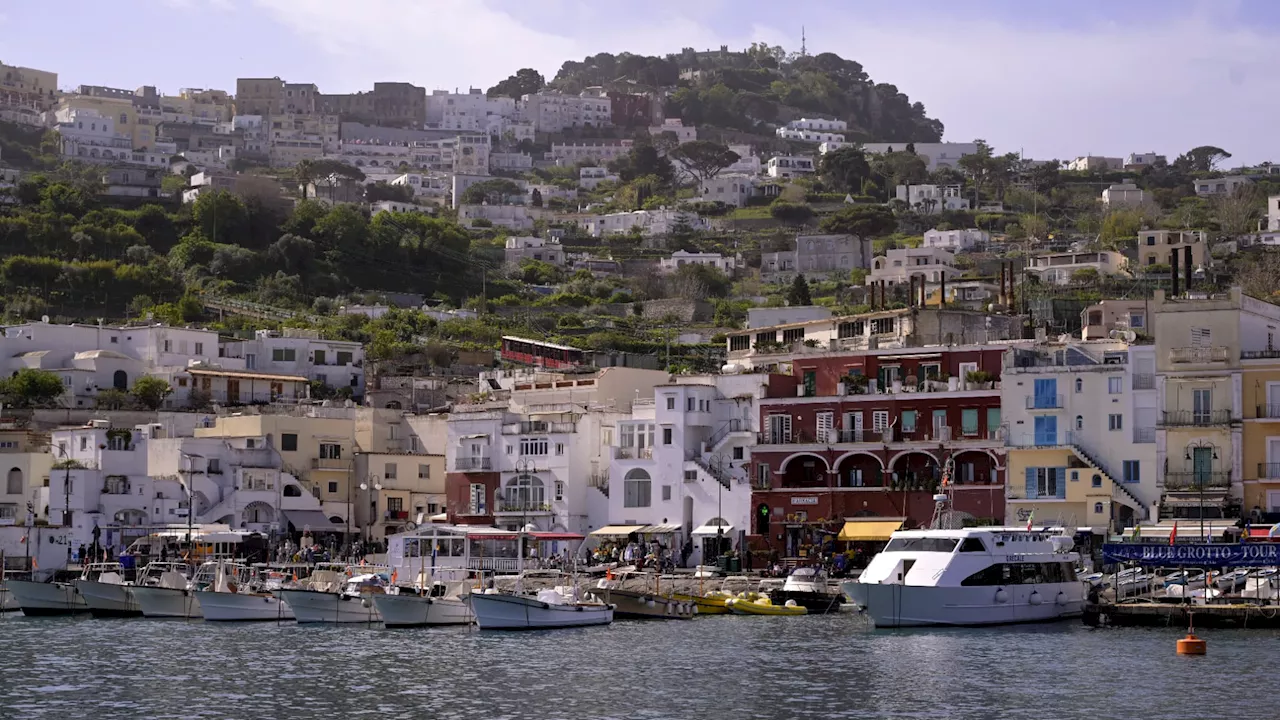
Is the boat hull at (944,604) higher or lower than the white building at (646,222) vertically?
lower

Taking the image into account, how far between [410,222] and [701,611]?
303 ft

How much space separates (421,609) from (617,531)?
58.4 feet

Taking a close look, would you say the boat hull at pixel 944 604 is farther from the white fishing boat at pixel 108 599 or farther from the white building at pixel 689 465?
the white fishing boat at pixel 108 599

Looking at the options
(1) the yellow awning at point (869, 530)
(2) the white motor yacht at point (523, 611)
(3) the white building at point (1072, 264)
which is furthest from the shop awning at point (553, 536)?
(3) the white building at point (1072, 264)

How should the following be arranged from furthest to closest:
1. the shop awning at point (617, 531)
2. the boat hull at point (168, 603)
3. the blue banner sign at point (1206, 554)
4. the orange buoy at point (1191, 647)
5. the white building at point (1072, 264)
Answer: the white building at point (1072, 264)
the shop awning at point (617, 531)
the boat hull at point (168, 603)
the blue banner sign at point (1206, 554)
the orange buoy at point (1191, 647)

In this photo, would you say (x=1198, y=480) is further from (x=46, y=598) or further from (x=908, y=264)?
(x=908, y=264)

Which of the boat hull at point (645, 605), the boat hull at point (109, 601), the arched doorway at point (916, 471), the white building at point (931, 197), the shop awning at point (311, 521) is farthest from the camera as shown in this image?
the white building at point (931, 197)

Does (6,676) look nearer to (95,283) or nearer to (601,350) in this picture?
(601,350)

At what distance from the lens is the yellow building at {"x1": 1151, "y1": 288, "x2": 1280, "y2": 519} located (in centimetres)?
6675

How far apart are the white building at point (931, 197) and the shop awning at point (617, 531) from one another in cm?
10091

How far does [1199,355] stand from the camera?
6806cm

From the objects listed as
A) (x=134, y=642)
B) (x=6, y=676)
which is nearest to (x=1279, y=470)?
(x=134, y=642)

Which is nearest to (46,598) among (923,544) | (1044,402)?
(923,544)

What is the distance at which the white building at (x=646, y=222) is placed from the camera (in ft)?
557
